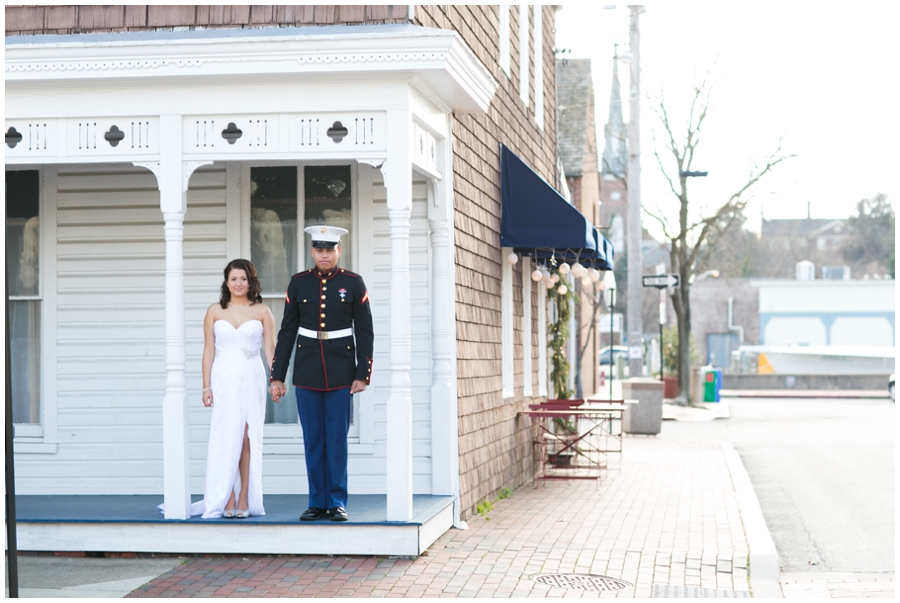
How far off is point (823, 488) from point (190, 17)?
31.2ft

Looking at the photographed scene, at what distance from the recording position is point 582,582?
774 centimetres

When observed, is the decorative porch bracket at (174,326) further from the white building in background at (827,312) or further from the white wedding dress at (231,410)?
the white building in background at (827,312)

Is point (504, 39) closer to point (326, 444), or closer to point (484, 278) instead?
point (484, 278)

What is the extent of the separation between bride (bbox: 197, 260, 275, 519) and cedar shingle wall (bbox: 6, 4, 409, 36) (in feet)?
7.02

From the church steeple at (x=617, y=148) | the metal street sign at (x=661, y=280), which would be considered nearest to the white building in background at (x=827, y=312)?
the church steeple at (x=617, y=148)

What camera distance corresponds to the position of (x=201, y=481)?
32.6ft

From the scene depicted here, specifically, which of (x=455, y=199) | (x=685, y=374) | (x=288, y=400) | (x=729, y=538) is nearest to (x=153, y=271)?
(x=288, y=400)

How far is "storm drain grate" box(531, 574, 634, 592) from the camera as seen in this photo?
24.9 feet

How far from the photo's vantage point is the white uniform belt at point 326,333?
27.6 ft

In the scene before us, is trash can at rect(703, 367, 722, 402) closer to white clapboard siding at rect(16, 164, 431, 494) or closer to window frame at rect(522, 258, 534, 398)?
window frame at rect(522, 258, 534, 398)

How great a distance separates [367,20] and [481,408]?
4.03 metres

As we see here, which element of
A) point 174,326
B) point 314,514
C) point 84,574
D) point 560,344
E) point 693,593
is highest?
point 174,326

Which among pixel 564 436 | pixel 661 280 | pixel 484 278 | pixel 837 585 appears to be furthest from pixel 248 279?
pixel 661 280

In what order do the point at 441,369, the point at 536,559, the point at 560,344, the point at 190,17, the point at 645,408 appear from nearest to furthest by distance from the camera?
the point at 536,559 → the point at 190,17 → the point at 441,369 → the point at 560,344 → the point at 645,408
